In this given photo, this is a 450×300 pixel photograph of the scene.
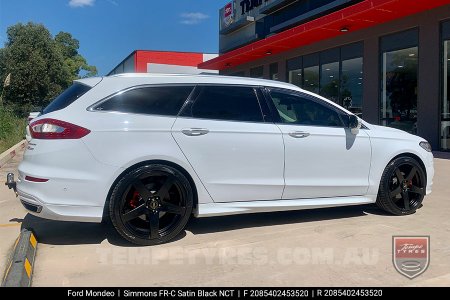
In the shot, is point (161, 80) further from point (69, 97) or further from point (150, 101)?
point (69, 97)

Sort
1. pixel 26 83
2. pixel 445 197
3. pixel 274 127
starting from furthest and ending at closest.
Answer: pixel 26 83
pixel 445 197
pixel 274 127

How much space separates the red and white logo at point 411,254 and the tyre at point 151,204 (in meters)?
2.04

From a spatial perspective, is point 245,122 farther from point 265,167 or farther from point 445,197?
point 445,197

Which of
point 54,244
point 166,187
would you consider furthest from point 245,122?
point 54,244

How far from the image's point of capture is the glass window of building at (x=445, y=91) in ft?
40.3

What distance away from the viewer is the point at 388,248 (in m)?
4.35

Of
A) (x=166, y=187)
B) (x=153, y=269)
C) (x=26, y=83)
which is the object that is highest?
(x=26, y=83)

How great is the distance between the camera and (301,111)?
17.0 ft

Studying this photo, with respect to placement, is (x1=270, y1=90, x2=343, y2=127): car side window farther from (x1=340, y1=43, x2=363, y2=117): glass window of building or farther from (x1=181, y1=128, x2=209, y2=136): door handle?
(x1=340, y1=43, x2=363, y2=117): glass window of building

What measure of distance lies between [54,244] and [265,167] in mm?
2326

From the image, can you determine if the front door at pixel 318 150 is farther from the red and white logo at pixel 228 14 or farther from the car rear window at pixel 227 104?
the red and white logo at pixel 228 14

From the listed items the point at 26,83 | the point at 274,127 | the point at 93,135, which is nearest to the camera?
the point at 93,135

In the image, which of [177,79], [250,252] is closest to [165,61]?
[177,79]
